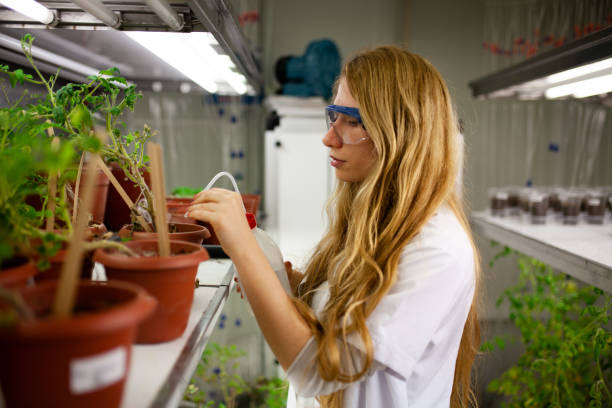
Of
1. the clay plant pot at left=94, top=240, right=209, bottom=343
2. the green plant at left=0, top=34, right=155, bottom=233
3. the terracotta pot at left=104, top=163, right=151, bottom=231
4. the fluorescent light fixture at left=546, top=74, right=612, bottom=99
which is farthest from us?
the fluorescent light fixture at left=546, top=74, right=612, bottom=99

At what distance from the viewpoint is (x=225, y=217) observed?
857 mm

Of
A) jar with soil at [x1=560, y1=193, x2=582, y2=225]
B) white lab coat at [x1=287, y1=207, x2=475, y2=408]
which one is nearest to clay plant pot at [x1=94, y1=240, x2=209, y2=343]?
white lab coat at [x1=287, y1=207, x2=475, y2=408]

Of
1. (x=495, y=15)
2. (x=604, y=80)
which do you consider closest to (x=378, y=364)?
(x=604, y=80)

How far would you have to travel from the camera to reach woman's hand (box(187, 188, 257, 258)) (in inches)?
33.4

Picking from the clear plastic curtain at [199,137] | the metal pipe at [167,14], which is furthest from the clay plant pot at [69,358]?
the clear plastic curtain at [199,137]

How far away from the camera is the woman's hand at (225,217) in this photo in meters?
0.85

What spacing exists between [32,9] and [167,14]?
31cm

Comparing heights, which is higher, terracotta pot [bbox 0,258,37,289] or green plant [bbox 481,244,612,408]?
terracotta pot [bbox 0,258,37,289]

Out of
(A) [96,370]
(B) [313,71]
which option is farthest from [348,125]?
(B) [313,71]

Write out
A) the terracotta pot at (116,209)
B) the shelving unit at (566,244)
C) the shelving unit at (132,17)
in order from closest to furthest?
the shelving unit at (132,17) → the terracotta pot at (116,209) → the shelving unit at (566,244)

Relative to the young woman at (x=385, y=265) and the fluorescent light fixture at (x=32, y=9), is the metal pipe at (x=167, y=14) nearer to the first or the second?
the fluorescent light fixture at (x=32, y=9)

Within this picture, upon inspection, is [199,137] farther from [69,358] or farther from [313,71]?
[69,358]

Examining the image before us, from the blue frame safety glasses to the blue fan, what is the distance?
1.96 metres

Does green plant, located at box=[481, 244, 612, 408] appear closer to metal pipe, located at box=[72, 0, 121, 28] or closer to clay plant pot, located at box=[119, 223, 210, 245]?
clay plant pot, located at box=[119, 223, 210, 245]
